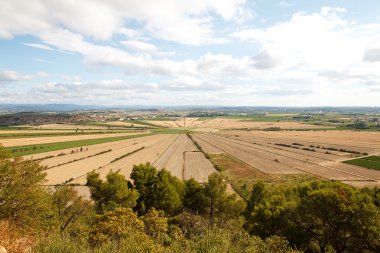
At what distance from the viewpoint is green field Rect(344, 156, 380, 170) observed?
89.4 metres

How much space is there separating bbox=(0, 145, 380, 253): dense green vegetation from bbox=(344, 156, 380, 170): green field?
194 feet

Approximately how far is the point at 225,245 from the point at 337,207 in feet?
56.9

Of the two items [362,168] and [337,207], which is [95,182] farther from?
[362,168]

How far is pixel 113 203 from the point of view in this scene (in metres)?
38.8

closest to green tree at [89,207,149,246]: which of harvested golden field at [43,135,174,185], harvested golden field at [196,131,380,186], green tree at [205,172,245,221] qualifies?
green tree at [205,172,245,221]

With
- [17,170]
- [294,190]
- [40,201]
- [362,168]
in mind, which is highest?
[17,170]

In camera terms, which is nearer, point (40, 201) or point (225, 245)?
point (225, 245)

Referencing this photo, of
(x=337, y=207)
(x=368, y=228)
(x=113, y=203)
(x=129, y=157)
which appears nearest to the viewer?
(x=368, y=228)

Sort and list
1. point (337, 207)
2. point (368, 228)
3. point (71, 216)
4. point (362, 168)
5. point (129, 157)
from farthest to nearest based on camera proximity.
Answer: point (129, 157)
point (362, 168)
point (71, 216)
point (337, 207)
point (368, 228)

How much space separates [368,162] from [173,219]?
83.7 meters

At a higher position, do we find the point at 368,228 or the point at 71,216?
the point at 368,228

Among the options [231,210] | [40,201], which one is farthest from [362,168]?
[40,201]

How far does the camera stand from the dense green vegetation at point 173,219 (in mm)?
17781

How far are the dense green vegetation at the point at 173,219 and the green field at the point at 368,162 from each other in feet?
194
